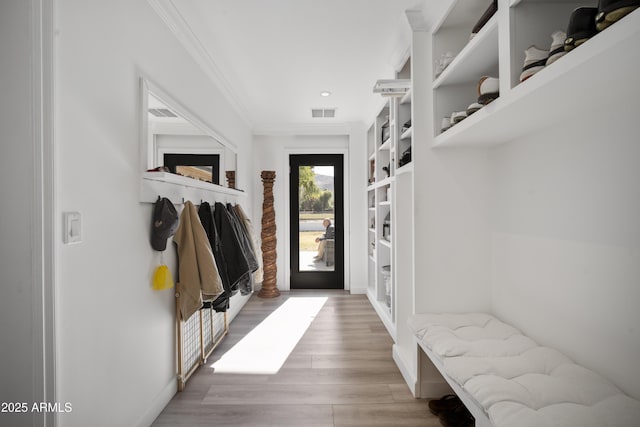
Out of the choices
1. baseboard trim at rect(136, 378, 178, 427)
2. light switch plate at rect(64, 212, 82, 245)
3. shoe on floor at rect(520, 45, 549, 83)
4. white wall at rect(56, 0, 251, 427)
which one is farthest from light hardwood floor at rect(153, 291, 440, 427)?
shoe on floor at rect(520, 45, 549, 83)

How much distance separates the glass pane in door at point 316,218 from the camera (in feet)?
15.1

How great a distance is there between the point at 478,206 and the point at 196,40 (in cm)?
224

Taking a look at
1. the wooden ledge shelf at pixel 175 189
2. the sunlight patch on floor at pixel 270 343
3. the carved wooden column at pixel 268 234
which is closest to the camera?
the wooden ledge shelf at pixel 175 189

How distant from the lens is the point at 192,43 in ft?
7.10

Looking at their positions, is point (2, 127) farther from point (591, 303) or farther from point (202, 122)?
point (591, 303)

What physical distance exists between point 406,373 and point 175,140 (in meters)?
2.21

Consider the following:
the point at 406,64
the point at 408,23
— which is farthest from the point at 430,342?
the point at 406,64

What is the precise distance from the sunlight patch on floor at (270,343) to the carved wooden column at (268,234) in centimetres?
58

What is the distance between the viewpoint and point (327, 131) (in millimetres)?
4500

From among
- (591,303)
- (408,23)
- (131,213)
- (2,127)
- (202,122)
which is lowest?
(591,303)

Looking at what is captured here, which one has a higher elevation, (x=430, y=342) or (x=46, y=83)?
(x=46, y=83)

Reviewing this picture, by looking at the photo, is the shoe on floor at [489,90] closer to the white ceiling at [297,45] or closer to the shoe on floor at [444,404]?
the white ceiling at [297,45]

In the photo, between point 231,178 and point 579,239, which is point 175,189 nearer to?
point 231,178

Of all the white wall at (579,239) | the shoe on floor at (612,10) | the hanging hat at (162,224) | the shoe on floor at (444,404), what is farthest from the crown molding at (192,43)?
the shoe on floor at (444,404)
